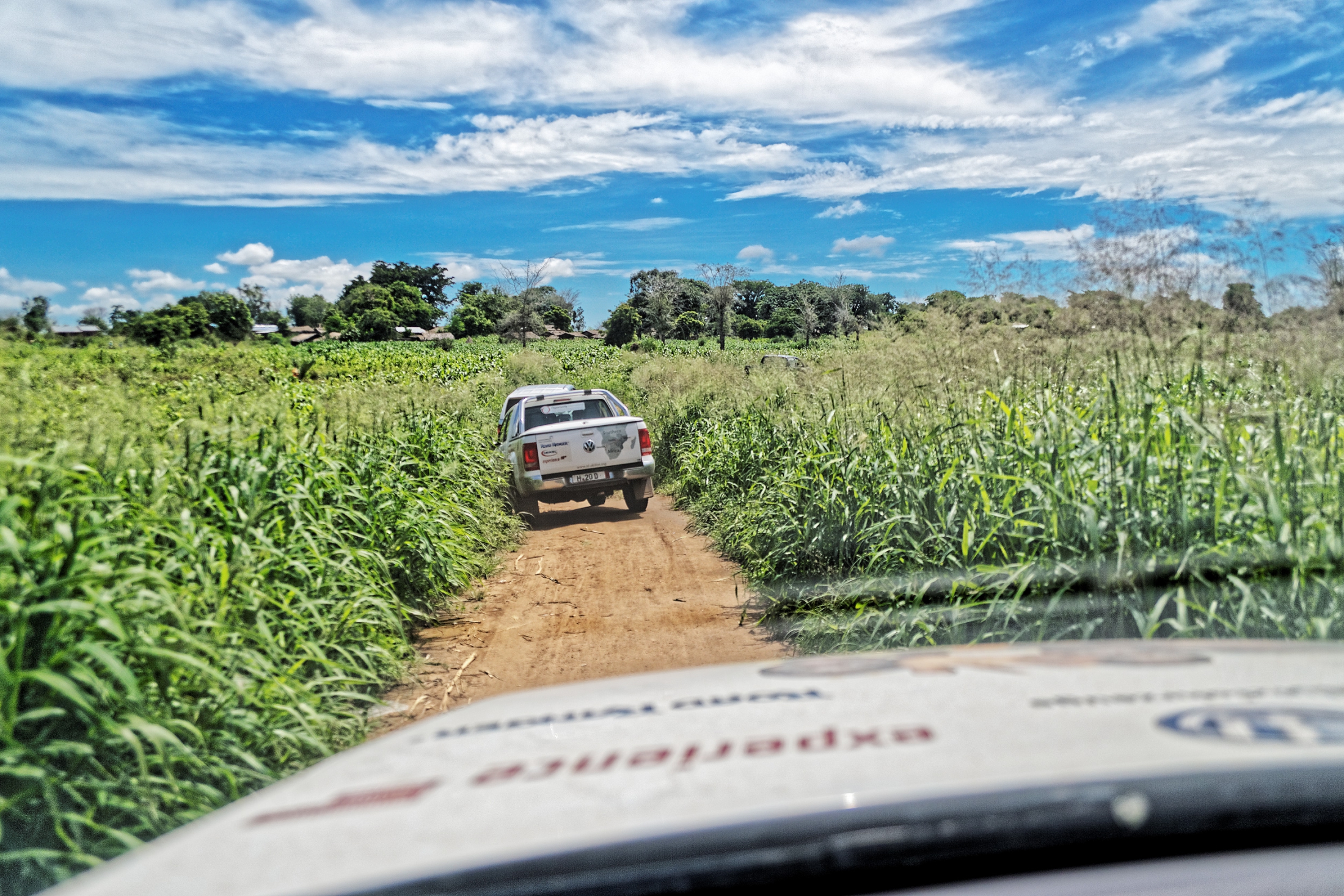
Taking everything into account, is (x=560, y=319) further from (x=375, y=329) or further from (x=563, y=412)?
(x=563, y=412)

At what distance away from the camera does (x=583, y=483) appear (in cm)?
1116

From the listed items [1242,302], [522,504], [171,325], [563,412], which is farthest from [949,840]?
[563,412]

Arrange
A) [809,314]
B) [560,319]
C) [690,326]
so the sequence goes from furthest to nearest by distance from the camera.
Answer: [560,319] < [690,326] < [809,314]

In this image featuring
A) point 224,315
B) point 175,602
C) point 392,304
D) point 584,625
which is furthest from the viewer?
point 392,304

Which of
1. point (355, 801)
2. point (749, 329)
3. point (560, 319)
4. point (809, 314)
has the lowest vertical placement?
point (355, 801)

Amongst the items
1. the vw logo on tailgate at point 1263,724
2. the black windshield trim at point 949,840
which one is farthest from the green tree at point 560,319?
the black windshield trim at point 949,840

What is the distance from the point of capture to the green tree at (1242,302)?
4.34 meters

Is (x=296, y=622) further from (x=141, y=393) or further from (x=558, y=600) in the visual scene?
(x=558, y=600)

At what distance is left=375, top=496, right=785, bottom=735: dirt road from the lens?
17.9 feet

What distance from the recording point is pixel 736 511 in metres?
9.36

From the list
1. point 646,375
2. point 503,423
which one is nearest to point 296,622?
point 503,423

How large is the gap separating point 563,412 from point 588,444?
1965 mm

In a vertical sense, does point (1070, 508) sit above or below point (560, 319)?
below

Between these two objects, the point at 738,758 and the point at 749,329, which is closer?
the point at 738,758
